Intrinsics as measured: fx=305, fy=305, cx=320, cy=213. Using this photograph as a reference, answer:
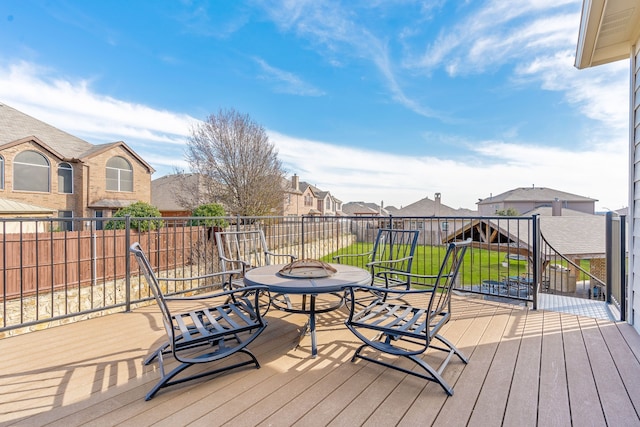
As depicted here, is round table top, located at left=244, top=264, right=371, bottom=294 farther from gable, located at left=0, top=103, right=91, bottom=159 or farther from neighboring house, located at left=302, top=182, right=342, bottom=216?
neighboring house, located at left=302, top=182, right=342, bottom=216

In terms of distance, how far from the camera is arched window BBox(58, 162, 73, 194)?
1461cm

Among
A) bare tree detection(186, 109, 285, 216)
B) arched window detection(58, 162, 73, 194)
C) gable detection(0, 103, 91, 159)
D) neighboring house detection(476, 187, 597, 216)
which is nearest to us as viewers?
gable detection(0, 103, 91, 159)

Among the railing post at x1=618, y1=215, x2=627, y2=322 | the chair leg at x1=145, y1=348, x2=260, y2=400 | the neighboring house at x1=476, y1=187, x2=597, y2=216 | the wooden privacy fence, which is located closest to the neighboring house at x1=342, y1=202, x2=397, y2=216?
the neighboring house at x1=476, y1=187, x2=597, y2=216

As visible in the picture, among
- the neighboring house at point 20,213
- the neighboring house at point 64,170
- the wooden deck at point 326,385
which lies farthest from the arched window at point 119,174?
the wooden deck at point 326,385

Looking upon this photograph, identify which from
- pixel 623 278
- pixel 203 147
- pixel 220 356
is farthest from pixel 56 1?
pixel 623 278

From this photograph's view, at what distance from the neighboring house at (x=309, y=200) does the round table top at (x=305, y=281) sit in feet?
70.6

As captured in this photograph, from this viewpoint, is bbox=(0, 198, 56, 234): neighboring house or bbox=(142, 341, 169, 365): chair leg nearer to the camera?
bbox=(142, 341, 169, 365): chair leg

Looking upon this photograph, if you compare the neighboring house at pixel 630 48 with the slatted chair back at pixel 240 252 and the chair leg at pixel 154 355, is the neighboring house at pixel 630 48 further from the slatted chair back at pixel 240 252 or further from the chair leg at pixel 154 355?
the chair leg at pixel 154 355

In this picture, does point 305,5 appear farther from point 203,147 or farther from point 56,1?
point 203,147

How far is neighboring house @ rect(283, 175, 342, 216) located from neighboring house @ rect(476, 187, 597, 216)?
58.3ft

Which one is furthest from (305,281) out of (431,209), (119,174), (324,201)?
(431,209)

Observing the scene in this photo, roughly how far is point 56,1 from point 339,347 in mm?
13128

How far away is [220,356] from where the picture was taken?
190cm

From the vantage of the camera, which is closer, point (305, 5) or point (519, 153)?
point (305, 5)
